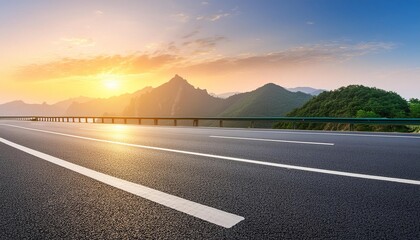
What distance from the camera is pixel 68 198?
13.0 feet

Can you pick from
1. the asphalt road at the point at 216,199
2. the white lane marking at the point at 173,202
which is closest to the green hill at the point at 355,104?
the asphalt road at the point at 216,199

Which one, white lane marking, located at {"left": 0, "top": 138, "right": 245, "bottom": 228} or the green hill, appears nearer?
white lane marking, located at {"left": 0, "top": 138, "right": 245, "bottom": 228}

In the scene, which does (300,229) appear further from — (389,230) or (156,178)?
(156,178)

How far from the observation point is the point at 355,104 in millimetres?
82938

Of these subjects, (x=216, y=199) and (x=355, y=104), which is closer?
(x=216, y=199)

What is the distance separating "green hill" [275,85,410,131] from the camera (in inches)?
2813

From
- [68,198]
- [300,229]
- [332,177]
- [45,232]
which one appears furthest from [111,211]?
[332,177]

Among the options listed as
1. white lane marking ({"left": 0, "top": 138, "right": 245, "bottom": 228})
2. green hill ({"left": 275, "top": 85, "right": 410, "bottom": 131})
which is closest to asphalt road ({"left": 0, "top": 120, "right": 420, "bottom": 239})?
white lane marking ({"left": 0, "top": 138, "right": 245, "bottom": 228})

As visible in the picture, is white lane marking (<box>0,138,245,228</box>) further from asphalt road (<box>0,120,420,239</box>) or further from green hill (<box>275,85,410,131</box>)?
green hill (<box>275,85,410,131</box>)

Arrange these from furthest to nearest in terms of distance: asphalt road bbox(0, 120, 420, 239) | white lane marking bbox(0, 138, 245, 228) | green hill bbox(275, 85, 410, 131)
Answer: green hill bbox(275, 85, 410, 131) → white lane marking bbox(0, 138, 245, 228) → asphalt road bbox(0, 120, 420, 239)

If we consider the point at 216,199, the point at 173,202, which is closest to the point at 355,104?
the point at 216,199

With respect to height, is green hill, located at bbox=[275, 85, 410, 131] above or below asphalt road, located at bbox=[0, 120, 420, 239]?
above

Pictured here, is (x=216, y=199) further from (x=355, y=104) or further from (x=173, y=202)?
(x=355, y=104)

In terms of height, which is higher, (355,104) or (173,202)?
(355,104)
